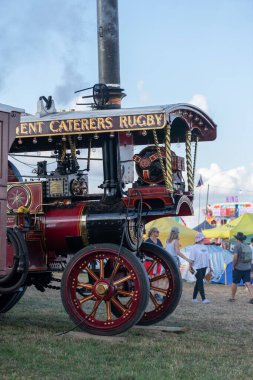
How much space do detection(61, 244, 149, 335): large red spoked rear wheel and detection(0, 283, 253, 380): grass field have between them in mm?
189

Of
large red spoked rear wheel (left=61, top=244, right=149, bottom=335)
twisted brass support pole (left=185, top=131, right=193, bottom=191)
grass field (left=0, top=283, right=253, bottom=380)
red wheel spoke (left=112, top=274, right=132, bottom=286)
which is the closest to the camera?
grass field (left=0, top=283, right=253, bottom=380)

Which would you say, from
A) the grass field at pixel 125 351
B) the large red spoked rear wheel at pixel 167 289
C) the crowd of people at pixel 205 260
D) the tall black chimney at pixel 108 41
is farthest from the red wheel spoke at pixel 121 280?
the crowd of people at pixel 205 260

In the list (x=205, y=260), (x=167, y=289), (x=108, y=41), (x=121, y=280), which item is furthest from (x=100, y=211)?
(x=205, y=260)

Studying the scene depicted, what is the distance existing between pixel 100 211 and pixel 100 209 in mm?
26

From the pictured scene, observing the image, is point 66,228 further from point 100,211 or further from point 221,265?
point 221,265

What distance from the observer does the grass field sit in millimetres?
5246

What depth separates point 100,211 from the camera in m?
7.30

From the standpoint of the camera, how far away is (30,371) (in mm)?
5191

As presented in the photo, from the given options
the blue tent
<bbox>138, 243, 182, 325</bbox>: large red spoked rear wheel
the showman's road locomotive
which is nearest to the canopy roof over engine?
the showman's road locomotive

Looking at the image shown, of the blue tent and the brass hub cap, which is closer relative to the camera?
the brass hub cap

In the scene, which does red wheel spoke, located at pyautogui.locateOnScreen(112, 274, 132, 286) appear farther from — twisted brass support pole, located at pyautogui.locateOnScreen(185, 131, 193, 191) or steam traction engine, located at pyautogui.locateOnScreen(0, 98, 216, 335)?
twisted brass support pole, located at pyautogui.locateOnScreen(185, 131, 193, 191)

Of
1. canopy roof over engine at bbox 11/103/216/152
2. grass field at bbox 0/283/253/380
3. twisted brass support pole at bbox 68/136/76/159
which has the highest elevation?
canopy roof over engine at bbox 11/103/216/152

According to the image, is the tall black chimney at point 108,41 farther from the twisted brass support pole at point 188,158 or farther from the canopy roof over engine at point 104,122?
the canopy roof over engine at point 104,122

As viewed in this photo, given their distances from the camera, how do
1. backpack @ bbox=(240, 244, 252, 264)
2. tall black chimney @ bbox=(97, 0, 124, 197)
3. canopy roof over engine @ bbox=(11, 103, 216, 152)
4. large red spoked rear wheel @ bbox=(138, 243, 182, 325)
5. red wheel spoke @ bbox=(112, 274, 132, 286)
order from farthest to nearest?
backpack @ bbox=(240, 244, 252, 264) → tall black chimney @ bbox=(97, 0, 124, 197) → large red spoked rear wheel @ bbox=(138, 243, 182, 325) → canopy roof over engine @ bbox=(11, 103, 216, 152) → red wheel spoke @ bbox=(112, 274, 132, 286)
